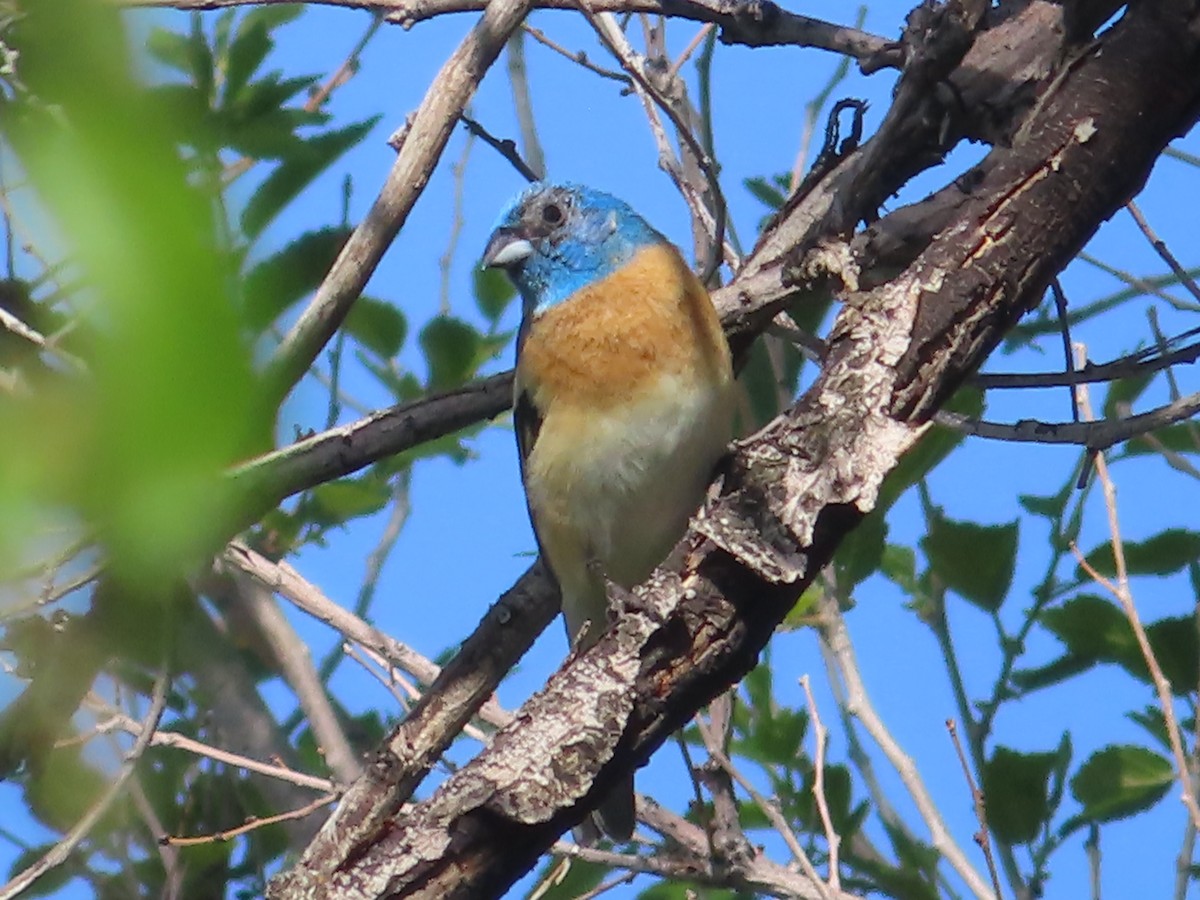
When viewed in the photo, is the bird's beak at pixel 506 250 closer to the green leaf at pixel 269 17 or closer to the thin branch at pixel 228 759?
the green leaf at pixel 269 17

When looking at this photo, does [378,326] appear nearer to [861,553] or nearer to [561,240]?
[561,240]

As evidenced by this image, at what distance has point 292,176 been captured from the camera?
105 centimetres

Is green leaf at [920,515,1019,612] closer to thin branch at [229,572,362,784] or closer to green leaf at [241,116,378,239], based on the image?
thin branch at [229,572,362,784]

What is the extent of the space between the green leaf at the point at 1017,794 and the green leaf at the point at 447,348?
1.63 metres

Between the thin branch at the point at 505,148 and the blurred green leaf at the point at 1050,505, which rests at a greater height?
the thin branch at the point at 505,148

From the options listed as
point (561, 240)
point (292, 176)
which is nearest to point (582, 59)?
point (561, 240)

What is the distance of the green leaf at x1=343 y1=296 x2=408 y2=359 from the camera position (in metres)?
4.24

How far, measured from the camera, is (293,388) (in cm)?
77

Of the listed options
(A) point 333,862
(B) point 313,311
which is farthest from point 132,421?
(A) point 333,862

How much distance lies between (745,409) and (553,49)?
1098 mm

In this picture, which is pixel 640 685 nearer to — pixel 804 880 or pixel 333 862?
pixel 333 862

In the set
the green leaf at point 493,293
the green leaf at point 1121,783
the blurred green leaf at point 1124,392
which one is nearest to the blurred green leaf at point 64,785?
the green leaf at point 493,293

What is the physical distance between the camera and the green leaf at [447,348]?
4.05 metres

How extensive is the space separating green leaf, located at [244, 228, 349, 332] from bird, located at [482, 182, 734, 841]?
279cm
